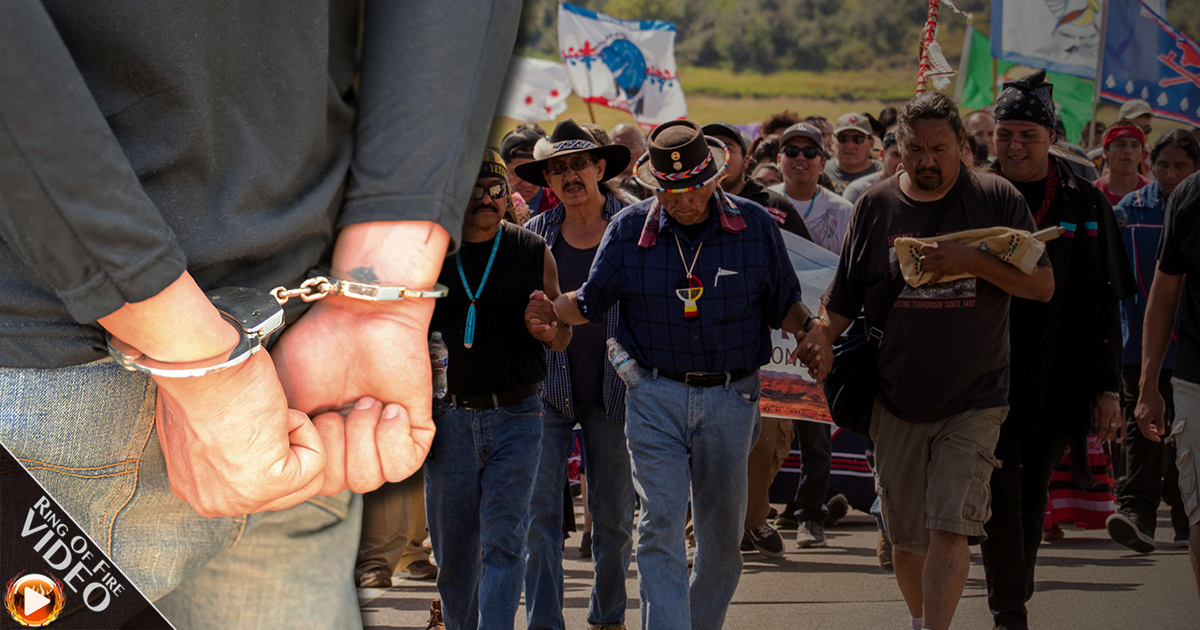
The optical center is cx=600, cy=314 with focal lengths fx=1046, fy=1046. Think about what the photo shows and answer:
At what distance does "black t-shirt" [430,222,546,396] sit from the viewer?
4.54m

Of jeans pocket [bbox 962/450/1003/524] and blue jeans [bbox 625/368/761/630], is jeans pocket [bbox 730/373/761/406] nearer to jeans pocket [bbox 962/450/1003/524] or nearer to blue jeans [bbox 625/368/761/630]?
blue jeans [bbox 625/368/761/630]

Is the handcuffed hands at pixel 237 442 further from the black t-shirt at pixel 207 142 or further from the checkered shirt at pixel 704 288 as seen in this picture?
the checkered shirt at pixel 704 288

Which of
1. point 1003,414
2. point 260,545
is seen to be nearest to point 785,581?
point 1003,414

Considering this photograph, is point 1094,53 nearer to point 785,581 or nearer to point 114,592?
point 785,581

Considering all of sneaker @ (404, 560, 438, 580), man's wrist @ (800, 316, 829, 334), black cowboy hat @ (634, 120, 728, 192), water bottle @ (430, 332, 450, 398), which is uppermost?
water bottle @ (430, 332, 450, 398)

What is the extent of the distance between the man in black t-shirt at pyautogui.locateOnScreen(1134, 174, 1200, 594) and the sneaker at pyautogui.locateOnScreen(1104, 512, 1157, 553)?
1.82 m

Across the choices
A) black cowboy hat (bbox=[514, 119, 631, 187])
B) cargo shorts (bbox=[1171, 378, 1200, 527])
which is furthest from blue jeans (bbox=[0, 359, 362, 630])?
black cowboy hat (bbox=[514, 119, 631, 187])

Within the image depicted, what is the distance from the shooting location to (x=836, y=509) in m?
7.45

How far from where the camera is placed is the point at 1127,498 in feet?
22.5

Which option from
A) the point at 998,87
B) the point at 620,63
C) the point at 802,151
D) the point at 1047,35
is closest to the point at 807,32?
the point at 998,87

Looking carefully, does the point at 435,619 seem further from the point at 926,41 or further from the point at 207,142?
the point at 207,142

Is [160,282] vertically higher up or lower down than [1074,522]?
higher up

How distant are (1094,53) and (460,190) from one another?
12.3 meters

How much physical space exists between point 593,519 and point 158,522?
417 centimetres
